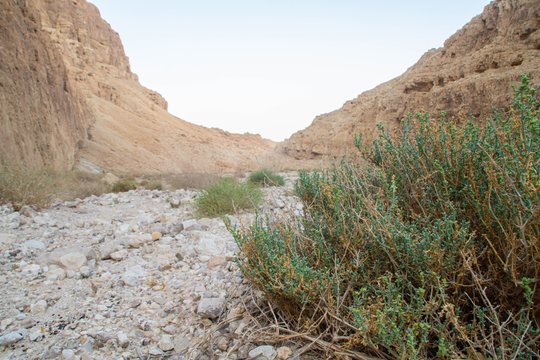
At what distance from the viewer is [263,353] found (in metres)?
1.44

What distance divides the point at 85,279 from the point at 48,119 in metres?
9.63

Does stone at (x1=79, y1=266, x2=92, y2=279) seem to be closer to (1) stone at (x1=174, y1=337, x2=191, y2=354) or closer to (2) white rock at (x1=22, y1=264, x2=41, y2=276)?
(2) white rock at (x1=22, y1=264, x2=41, y2=276)

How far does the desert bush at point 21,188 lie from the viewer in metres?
4.63

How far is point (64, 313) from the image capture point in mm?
2139

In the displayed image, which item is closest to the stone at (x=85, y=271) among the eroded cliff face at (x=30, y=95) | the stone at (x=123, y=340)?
the stone at (x=123, y=340)

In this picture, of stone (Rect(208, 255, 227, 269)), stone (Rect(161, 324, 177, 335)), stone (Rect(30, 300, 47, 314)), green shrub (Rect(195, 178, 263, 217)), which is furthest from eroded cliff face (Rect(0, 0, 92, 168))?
stone (Rect(161, 324, 177, 335))

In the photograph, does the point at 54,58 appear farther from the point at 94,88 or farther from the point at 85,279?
the point at 94,88

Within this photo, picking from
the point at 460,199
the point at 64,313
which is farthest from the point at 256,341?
the point at 64,313

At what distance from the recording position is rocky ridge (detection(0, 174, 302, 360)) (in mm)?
1775

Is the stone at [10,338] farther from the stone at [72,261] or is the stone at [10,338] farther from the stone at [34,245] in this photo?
the stone at [34,245]

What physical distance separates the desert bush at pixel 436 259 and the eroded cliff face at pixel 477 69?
524 centimetres

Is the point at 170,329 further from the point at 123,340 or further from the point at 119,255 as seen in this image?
the point at 119,255

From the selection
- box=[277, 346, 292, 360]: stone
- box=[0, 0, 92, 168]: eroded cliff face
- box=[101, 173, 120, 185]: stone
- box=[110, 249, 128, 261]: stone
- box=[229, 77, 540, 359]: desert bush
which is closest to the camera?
box=[229, 77, 540, 359]: desert bush

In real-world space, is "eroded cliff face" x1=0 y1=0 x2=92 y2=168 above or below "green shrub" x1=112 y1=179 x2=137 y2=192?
above
